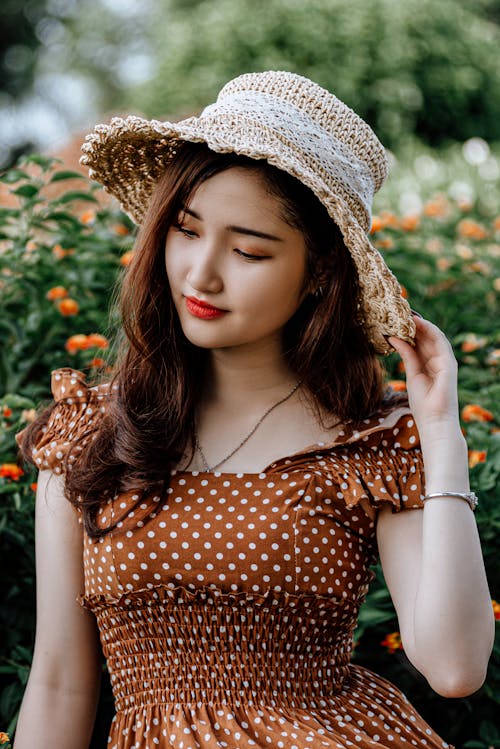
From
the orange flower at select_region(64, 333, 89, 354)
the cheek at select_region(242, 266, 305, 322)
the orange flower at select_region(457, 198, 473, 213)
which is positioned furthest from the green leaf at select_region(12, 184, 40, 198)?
the orange flower at select_region(457, 198, 473, 213)

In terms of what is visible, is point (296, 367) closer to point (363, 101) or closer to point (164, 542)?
point (164, 542)

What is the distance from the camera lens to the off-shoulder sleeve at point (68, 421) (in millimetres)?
1773

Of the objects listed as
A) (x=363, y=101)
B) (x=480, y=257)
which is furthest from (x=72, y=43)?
(x=480, y=257)

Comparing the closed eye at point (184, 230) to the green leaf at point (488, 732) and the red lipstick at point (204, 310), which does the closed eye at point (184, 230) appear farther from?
the green leaf at point (488, 732)

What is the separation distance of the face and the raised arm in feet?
1.39

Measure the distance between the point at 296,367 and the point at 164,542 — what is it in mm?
444

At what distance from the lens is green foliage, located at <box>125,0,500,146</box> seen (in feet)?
26.5

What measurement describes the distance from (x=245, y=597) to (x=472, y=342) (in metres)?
1.42

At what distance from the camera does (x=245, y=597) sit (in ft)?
5.23

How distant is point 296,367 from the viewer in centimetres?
186

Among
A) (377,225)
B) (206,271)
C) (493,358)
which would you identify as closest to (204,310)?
(206,271)

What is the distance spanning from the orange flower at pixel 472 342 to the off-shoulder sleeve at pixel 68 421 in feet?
4.14

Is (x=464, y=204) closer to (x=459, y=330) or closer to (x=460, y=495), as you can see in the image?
(x=459, y=330)

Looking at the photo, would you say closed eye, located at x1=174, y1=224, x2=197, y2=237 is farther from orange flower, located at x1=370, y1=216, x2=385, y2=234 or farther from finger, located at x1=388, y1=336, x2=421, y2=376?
orange flower, located at x1=370, y1=216, x2=385, y2=234
